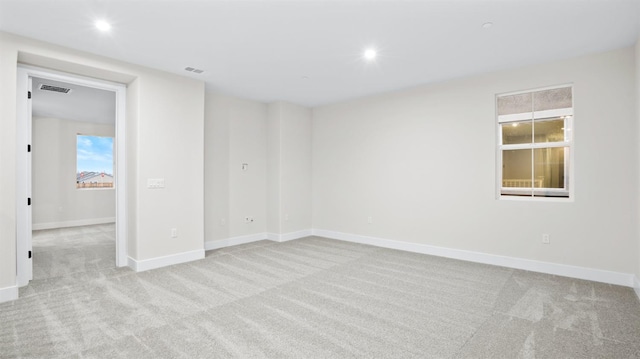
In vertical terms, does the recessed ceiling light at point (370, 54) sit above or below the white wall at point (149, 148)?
above

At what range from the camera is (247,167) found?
19.9ft

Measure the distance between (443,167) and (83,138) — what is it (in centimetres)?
890

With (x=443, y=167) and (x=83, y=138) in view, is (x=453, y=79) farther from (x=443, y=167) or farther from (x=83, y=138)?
(x=83, y=138)

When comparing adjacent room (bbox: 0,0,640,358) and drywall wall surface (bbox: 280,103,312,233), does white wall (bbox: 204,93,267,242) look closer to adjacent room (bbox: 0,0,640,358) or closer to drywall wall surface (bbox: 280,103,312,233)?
adjacent room (bbox: 0,0,640,358)

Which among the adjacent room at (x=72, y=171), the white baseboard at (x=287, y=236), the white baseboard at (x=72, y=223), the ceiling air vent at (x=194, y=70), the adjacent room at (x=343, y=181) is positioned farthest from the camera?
the white baseboard at (x=72, y=223)

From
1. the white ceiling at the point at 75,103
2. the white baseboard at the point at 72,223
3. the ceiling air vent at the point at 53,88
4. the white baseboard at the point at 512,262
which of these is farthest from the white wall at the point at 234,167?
the white baseboard at the point at 72,223

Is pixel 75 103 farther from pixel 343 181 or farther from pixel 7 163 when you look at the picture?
pixel 343 181

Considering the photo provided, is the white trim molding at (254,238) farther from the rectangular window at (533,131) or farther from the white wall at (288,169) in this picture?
the rectangular window at (533,131)

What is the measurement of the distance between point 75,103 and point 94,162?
8.54 ft

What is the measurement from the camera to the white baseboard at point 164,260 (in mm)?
4125

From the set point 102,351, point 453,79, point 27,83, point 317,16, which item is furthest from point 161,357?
point 453,79

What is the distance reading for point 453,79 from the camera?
4.75 metres

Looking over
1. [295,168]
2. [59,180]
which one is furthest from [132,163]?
[59,180]

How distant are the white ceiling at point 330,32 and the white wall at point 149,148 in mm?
195
